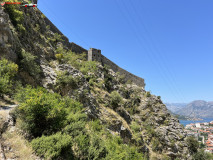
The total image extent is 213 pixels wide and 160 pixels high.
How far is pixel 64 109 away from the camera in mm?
6078

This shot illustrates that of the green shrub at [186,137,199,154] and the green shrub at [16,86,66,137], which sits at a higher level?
the green shrub at [16,86,66,137]

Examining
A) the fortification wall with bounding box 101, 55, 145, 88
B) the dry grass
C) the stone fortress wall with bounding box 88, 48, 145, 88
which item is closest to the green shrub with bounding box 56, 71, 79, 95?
the dry grass

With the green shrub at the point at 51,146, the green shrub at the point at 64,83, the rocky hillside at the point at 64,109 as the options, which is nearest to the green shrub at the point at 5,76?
the rocky hillside at the point at 64,109

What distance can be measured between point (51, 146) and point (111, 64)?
26.1m

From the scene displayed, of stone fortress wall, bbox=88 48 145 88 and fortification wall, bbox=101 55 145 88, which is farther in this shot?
fortification wall, bbox=101 55 145 88

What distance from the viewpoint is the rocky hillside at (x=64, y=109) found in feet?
15.6

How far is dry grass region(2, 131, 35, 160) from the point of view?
3.67 metres

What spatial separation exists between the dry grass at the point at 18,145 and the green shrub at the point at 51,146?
214mm

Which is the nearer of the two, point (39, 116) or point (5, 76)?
point (39, 116)

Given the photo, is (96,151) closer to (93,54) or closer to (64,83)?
(64,83)

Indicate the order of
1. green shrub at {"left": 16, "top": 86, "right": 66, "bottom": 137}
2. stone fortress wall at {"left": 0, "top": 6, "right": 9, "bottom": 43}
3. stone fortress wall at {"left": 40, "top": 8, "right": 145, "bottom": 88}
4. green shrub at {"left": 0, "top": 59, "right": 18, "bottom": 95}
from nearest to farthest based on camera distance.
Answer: green shrub at {"left": 16, "top": 86, "right": 66, "bottom": 137} < green shrub at {"left": 0, "top": 59, "right": 18, "bottom": 95} < stone fortress wall at {"left": 0, "top": 6, "right": 9, "bottom": 43} < stone fortress wall at {"left": 40, "top": 8, "right": 145, "bottom": 88}

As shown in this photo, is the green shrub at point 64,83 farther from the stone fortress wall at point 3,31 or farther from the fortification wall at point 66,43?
the fortification wall at point 66,43

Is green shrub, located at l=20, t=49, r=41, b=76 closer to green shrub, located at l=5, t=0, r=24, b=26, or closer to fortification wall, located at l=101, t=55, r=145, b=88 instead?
green shrub, located at l=5, t=0, r=24, b=26

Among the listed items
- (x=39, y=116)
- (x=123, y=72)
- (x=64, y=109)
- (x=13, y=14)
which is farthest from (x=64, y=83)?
(x=123, y=72)
